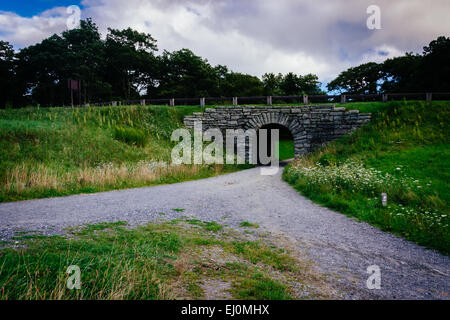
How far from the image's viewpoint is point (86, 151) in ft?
41.6

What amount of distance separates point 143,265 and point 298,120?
54.2 feet

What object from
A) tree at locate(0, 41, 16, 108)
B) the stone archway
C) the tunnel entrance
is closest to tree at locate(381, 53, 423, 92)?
the tunnel entrance

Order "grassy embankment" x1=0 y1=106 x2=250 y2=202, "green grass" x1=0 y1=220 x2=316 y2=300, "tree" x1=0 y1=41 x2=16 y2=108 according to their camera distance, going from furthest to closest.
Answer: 1. "tree" x1=0 y1=41 x2=16 y2=108
2. "grassy embankment" x1=0 y1=106 x2=250 y2=202
3. "green grass" x1=0 y1=220 x2=316 y2=300

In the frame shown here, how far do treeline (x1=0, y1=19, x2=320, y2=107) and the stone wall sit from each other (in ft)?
71.7

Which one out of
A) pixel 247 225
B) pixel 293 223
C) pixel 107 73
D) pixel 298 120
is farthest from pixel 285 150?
→ pixel 107 73

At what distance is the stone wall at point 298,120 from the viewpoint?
1689cm

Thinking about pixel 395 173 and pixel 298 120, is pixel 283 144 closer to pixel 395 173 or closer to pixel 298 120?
pixel 298 120

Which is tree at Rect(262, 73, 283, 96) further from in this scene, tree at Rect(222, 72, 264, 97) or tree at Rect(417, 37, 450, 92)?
tree at Rect(417, 37, 450, 92)

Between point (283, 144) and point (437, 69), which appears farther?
point (283, 144)

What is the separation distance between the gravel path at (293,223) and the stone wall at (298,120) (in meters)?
9.11

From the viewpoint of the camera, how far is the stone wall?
16891 mm

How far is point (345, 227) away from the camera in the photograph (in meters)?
5.54

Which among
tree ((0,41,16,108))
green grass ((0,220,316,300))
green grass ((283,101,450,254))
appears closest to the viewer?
green grass ((0,220,316,300))

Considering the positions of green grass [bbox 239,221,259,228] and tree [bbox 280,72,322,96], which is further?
tree [bbox 280,72,322,96]
